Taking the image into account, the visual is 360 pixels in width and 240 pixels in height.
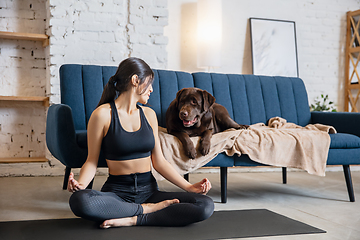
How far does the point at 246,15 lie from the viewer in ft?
14.6

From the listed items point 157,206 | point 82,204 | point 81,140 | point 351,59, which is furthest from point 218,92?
point 351,59

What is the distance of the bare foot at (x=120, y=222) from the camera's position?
163 centimetres

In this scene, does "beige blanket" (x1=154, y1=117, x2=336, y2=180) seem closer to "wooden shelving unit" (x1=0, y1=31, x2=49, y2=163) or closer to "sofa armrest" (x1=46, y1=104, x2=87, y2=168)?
"sofa armrest" (x1=46, y1=104, x2=87, y2=168)

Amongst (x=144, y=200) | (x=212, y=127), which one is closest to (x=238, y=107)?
(x=212, y=127)

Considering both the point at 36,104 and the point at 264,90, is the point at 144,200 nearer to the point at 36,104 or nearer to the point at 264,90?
the point at 264,90

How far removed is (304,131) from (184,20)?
2.21 metres

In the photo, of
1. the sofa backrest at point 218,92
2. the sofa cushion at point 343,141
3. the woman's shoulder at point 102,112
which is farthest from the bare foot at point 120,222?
the sofa cushion at point 343,141

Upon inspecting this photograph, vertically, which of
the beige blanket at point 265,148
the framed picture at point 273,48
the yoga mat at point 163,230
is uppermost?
the framed picture at point 273,48

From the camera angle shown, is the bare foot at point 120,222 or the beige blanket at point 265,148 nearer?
the bare foot at point 120,222

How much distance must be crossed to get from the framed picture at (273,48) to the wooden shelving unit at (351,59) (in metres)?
0.84

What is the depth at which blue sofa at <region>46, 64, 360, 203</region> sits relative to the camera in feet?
7.52

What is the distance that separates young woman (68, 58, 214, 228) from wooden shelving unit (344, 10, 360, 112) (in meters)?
3.75

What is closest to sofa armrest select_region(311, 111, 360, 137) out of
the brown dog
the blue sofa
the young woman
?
the blue sofa

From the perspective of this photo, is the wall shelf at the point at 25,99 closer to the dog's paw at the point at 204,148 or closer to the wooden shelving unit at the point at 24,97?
the wooden shelving unit at the point at 24,97
